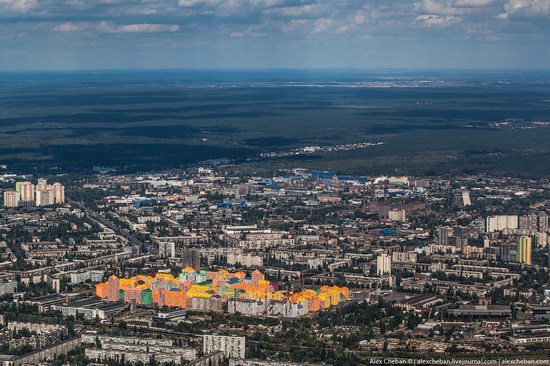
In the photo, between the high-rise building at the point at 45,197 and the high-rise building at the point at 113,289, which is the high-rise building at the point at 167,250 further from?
the high-rise building at the point at 45,197

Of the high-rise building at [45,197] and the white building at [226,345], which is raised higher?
the white building at [226,345]

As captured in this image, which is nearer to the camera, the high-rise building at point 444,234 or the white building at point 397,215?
the high-rise building at point 444,234

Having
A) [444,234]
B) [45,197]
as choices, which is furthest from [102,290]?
[45,197]

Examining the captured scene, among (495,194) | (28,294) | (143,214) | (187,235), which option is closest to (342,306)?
(28,294)

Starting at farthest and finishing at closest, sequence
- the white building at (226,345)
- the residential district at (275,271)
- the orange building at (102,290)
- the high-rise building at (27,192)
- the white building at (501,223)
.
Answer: the high-rise building at (27,192)
the white building at (501,223)
the orange building at (102,290)
the residential district at (275,271)
the white building at (226,345)

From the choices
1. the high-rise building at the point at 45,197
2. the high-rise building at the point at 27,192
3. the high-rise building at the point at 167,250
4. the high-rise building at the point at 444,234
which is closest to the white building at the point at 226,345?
the high-rise building at the point at 167,250

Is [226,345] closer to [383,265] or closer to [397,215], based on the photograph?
[383,265]

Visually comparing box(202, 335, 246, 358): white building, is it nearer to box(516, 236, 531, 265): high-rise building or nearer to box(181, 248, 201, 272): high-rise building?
box(181, 248, 201, 272): high-rise building
